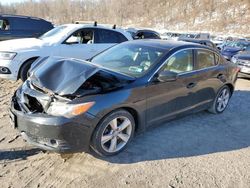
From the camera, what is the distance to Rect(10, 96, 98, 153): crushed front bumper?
3.39 meters

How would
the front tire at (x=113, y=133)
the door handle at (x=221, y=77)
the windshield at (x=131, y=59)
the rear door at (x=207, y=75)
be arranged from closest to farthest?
the front tire at (x=113, y=133) < the windshield at (x=131, y=59) < the rear door at (x=207, y=75) < the door handle at (x=221, y=77)

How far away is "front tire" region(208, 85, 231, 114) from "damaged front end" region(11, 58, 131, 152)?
2.67 metres

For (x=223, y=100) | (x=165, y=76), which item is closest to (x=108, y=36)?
(x=223, y=100)

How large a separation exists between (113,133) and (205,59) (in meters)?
2.53

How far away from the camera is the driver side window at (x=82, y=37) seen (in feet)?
26.2

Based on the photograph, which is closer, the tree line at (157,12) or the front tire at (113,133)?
the front tire at (113,133)

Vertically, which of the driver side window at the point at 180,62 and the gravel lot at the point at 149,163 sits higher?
the driver side window at the point at 180,62

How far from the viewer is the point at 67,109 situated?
135 inches

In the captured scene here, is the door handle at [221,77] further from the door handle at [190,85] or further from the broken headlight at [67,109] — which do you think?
the broken headlight at [67,109]

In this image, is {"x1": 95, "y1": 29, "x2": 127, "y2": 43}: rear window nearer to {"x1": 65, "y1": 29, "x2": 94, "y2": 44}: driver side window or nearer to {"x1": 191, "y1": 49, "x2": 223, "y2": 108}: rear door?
{"x1": 65, "y1": 29, "x2": 94, "y2": 44}: driver side window

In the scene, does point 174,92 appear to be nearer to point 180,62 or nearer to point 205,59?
point 180,62

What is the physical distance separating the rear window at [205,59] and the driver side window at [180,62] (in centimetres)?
23

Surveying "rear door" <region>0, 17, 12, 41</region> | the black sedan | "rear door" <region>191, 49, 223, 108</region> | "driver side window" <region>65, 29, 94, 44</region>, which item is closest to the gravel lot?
the black sedan

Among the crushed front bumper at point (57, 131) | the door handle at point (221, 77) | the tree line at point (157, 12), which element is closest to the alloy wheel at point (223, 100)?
the door handle at point (221, 77)
